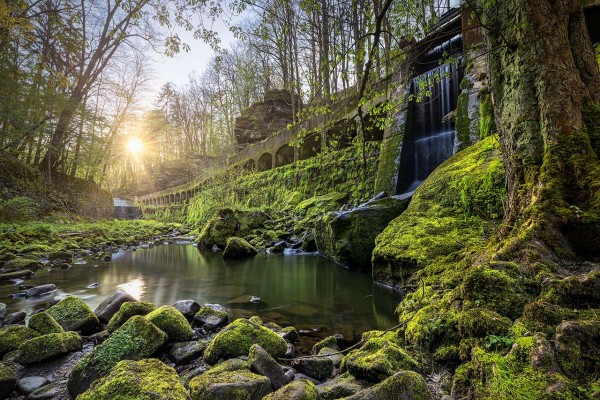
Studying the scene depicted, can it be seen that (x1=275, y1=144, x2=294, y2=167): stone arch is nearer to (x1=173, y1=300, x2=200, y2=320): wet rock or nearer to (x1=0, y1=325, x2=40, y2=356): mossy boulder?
(x1=173, y1=300, x2=200, y2=320): wet rock

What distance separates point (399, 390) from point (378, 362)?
0.36 meters

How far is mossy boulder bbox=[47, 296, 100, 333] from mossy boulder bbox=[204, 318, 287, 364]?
173 cm

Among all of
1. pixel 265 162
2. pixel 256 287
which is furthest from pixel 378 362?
pixel 265 162

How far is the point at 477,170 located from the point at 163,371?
4.76 meters

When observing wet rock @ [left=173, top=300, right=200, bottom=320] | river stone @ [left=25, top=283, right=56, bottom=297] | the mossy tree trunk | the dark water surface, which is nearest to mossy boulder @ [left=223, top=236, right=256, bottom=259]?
the dark water surface

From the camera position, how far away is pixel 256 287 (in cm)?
561

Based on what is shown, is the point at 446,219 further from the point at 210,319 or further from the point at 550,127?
the point at 210,319

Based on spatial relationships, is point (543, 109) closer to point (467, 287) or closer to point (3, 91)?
point (467, 287)

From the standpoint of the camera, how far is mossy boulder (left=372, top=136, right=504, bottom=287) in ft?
12.9

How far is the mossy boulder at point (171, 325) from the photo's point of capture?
2.89 metres

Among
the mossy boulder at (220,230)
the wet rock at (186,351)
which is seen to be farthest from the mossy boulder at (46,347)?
the mossy boulder at (220,230)

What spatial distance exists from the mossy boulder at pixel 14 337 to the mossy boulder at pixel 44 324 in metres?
0.06

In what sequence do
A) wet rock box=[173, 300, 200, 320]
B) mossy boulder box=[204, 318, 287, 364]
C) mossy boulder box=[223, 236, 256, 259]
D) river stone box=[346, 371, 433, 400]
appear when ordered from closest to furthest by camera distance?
river stone box=[346, 371, 433, 400] → mossy boulder box=[204, 318, 287, 364] → wet rock box=[173, 300, 200, 320] → mossy boulder box=[223, 236, 256, 259]

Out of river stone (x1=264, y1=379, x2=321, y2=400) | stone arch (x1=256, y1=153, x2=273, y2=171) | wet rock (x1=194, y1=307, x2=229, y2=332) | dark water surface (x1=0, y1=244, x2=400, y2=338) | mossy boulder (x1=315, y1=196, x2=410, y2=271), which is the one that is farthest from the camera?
stone arch (x1=256, y1=153, x2=273, y2=171)
